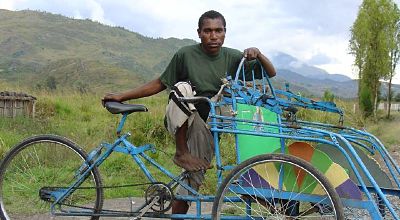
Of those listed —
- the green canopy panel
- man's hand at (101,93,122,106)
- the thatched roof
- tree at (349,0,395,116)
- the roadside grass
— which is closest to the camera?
the green canopy panel

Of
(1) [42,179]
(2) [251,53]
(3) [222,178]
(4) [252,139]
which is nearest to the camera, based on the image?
(4) [252,139]

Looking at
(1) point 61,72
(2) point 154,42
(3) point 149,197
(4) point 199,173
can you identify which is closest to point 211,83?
(4) point 199,173

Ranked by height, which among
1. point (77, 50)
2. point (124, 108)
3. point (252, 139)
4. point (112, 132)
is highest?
point (77, 50)

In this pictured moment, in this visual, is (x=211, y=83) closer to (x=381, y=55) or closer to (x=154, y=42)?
(x=381, y=55)

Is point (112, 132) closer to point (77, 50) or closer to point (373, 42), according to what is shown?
point (373, 42)

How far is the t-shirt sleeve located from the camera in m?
3.88

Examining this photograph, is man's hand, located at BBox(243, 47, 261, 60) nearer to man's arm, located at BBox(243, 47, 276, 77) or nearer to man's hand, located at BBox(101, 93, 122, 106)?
man's arm, located at BBox(243, 47, 276, 77)

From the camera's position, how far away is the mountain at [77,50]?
75062 millimetres

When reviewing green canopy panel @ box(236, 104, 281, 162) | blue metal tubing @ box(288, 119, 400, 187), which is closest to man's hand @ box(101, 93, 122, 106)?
green canopy panel @ box(236, 104, 281, 162)

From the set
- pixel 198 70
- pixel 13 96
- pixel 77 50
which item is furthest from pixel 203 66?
pixel 77 50

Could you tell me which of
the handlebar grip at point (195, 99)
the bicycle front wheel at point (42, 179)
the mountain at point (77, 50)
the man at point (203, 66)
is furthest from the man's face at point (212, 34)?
the mountain at point (77, 50)

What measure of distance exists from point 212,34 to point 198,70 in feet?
0.99

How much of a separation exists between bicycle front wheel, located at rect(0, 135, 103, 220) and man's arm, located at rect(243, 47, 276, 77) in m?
1.53

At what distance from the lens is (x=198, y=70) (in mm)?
3842
